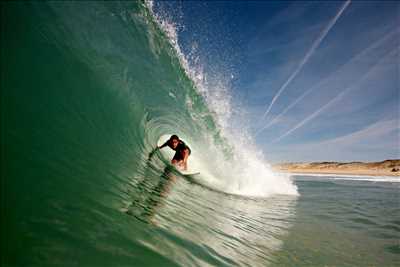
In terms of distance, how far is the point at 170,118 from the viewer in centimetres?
686

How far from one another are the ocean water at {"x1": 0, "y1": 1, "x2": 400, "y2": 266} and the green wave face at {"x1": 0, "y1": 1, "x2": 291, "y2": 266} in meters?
0.01

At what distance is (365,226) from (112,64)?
4994 mm

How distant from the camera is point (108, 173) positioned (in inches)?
117

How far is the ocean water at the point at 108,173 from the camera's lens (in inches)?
63.3

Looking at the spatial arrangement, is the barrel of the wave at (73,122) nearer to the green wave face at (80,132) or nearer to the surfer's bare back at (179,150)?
the green wave face at (80,132)

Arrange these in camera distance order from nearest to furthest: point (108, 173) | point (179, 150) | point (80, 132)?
point (108, 173) < point (80, 132) < point (179, 150)

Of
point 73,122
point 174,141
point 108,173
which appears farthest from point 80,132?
point 174,141

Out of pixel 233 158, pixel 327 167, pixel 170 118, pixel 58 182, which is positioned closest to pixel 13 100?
pixel 58 182

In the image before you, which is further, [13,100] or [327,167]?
[327,167]

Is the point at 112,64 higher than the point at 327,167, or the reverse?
the point at 327,167

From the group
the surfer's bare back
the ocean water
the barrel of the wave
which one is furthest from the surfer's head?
the barrel of the wave

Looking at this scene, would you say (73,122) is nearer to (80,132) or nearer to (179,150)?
(80,132)

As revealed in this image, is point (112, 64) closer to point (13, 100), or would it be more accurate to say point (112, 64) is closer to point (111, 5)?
point (111, 5)

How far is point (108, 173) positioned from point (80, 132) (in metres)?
0.62
